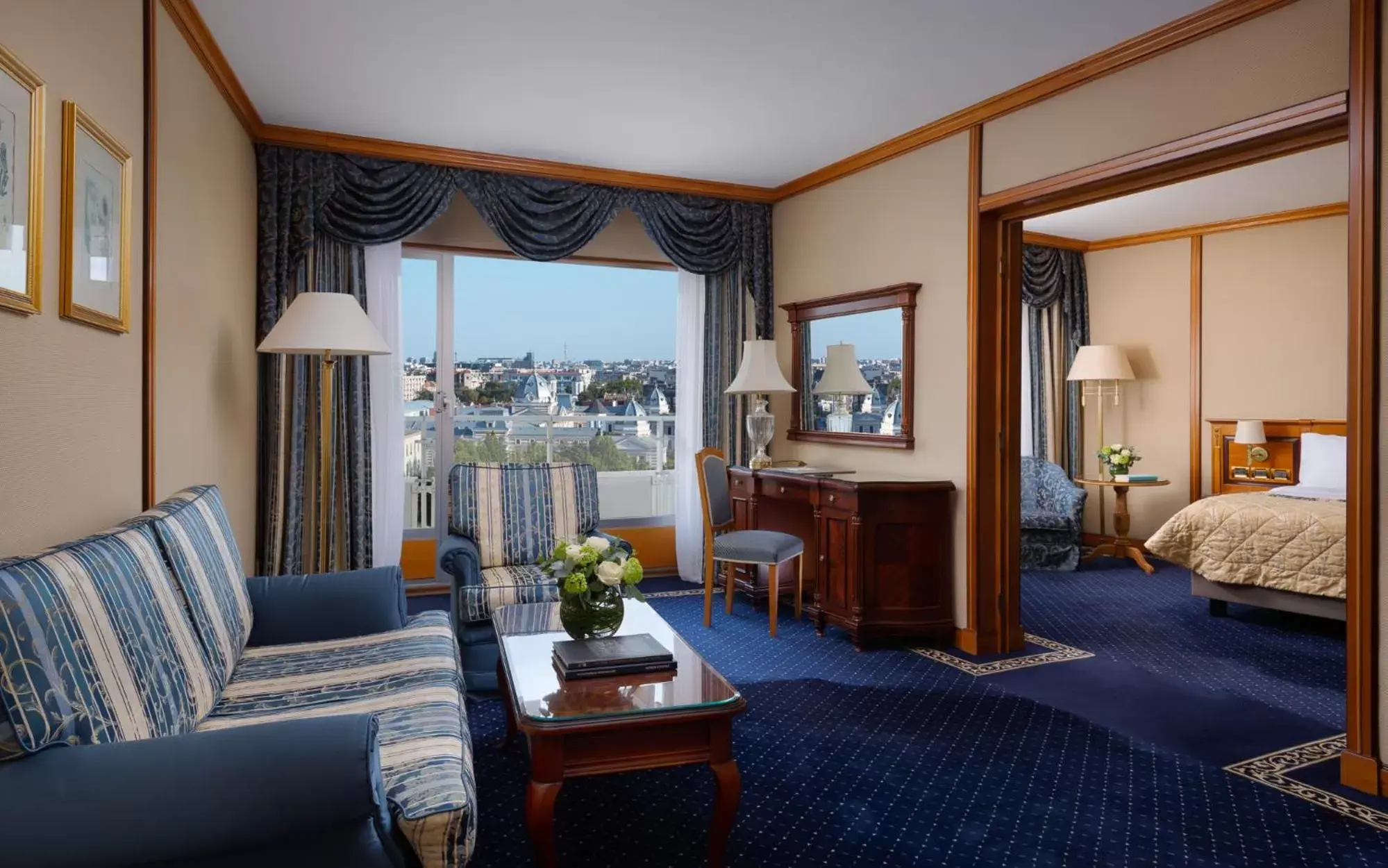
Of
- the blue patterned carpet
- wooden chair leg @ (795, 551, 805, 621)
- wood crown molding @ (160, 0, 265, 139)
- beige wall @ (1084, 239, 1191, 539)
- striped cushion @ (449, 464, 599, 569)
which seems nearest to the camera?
the blue patterned carpet

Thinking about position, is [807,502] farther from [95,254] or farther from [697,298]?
[95,254]

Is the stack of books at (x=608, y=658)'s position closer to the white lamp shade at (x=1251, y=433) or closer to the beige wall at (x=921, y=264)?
the beige wall at (x=921, y=264)

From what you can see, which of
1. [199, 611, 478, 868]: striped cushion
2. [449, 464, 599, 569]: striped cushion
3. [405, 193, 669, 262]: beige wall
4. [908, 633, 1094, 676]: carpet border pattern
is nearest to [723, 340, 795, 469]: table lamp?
[405, 193, 669, 262]: beige wall

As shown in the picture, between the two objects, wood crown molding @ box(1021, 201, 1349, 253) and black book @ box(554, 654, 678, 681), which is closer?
black book @ box(554, 654, 678, 681)

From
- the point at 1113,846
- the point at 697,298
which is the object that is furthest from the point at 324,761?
the point at 697,298

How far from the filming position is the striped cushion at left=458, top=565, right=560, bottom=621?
358 centimetres

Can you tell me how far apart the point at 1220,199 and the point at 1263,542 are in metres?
2.57

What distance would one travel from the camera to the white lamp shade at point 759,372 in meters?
5.18

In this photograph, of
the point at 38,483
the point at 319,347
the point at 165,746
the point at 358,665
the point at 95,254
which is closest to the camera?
the point at 165,746

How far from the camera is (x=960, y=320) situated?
434cm

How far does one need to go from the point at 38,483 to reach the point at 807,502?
3.87m

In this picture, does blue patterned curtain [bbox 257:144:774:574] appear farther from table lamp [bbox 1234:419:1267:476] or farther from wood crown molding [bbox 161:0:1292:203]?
table lamp [bbox 1234:419:1267:476]

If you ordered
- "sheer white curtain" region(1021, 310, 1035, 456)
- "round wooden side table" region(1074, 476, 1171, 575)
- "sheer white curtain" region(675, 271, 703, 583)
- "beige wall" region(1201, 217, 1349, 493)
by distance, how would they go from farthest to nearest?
"sheer white curtain" region(1021, 310, 1035, 456) → "round wooden side table" region(1074, 476, 1171, 575) → "beige wall" region(1201, 217, 1349, 493) → "sheer white curtain" region(675, 271, 703, 583)

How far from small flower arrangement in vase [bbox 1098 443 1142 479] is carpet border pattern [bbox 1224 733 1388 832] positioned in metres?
3.60
